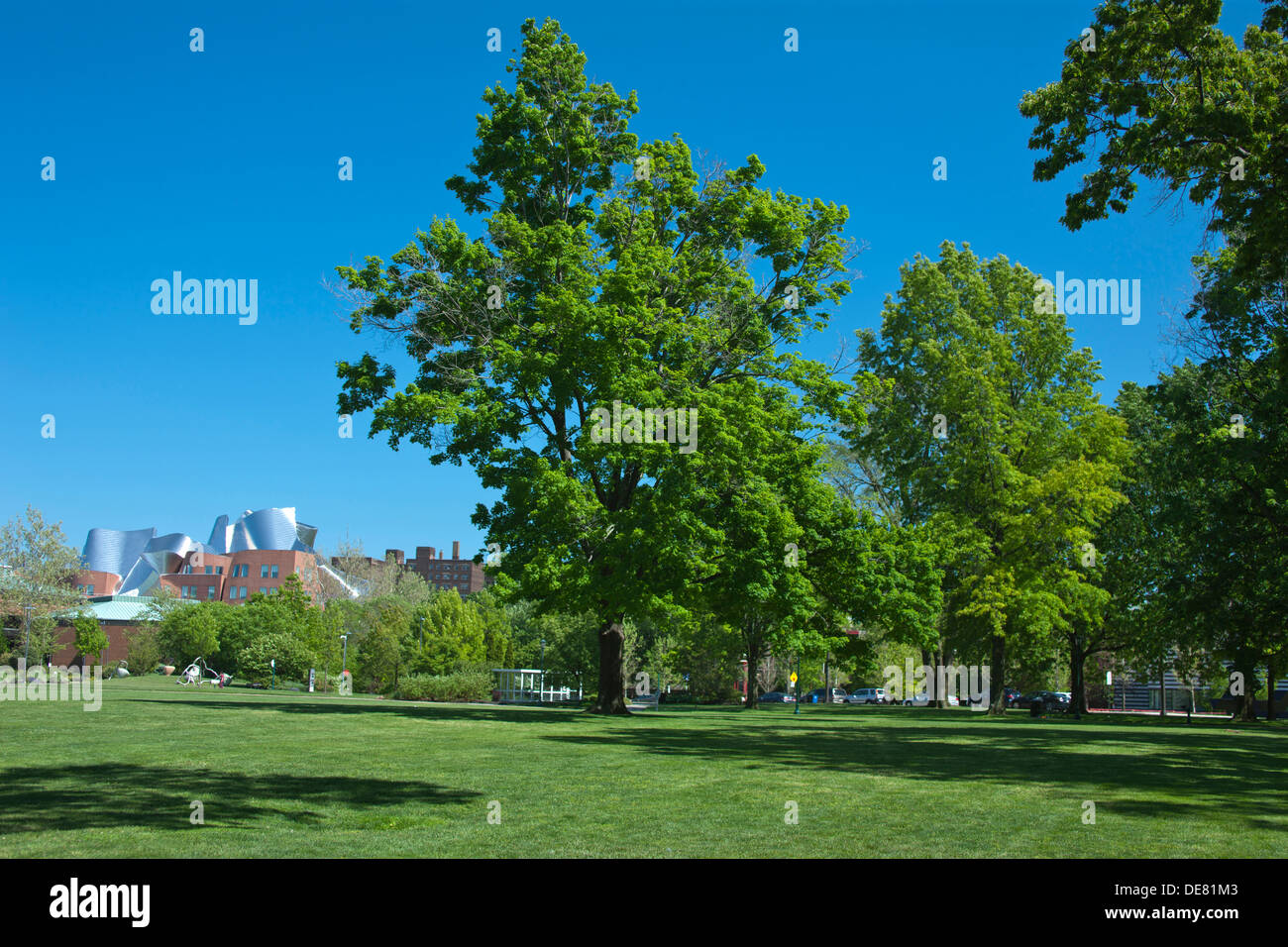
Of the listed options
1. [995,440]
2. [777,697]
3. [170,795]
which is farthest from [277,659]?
[170,795]

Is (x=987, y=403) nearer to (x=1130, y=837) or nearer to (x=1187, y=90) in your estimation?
(x=1187, y=90)

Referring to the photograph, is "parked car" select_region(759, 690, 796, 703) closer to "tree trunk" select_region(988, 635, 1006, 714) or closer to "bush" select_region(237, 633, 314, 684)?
"bush" select_region(237, 633, 314, 684)

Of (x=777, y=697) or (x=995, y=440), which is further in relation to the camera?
(x=777, y=697)

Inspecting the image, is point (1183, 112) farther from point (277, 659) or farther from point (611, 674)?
point (277, 659)

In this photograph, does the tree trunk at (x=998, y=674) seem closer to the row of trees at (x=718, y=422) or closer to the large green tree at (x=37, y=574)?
the row of trees at (x=718, y=422)

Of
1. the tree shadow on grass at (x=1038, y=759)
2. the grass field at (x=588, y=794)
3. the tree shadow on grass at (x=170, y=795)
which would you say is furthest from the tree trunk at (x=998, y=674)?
the tree shadow on grass at (x=170, y=795)

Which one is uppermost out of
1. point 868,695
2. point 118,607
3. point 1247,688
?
point 1247,688

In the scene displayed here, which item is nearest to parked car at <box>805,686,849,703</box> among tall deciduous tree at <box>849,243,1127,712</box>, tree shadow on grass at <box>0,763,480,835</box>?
tall deciduous tree at <box>849,243,1127,712</box>

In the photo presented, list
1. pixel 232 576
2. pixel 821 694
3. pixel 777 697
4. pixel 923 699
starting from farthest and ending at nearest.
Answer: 1. pixel 232 576
2. pixel 821 694
3. pixel 923 699
4. pixel 777 697

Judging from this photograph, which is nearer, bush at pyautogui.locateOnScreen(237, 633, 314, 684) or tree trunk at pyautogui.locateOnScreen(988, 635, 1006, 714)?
tree trunk at pyautogui.locateOnScreen(988, 635, 1006, 714)

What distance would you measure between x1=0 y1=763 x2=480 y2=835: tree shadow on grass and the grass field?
43mm

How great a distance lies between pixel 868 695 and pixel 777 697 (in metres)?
11.1

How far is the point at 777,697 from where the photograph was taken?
99.6 metres

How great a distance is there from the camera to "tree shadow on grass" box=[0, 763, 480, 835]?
9531 mm
